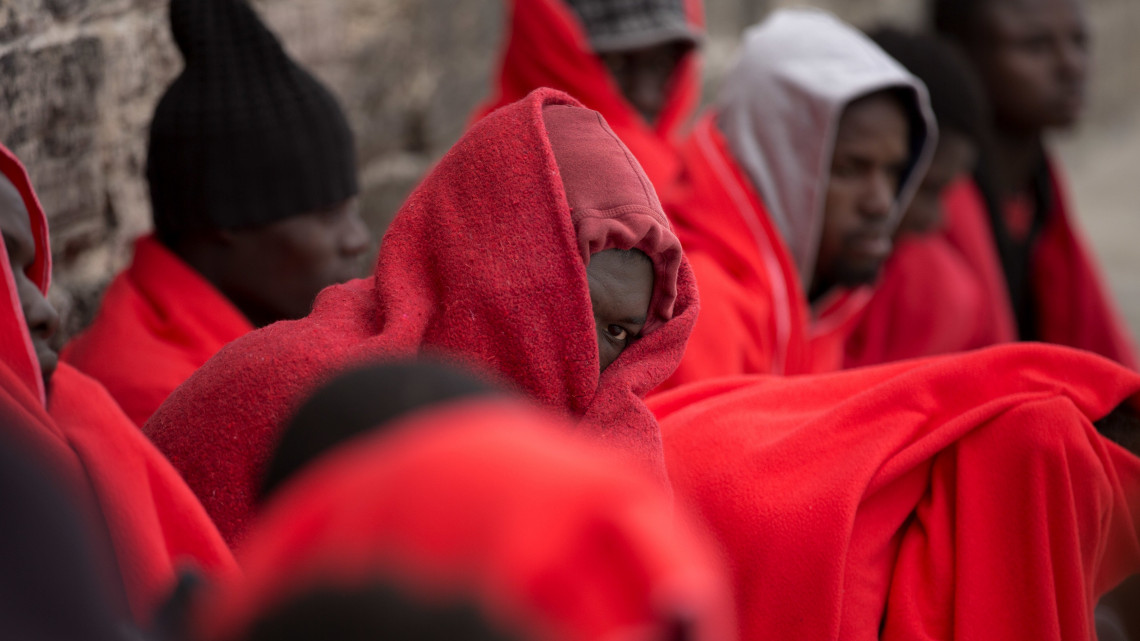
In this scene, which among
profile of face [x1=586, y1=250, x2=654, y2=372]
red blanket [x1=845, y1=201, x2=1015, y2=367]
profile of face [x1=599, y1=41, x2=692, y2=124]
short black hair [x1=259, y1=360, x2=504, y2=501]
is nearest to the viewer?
short black hair [x1=259, y1=360, x2=504, y2=501]

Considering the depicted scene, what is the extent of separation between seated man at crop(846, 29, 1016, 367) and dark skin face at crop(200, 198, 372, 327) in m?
1.65

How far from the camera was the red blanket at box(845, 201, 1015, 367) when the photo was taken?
3.45 metres

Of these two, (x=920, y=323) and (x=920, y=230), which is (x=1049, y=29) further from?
(x=920, y=323)

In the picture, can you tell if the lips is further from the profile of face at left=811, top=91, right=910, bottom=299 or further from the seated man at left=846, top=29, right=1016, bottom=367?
the seated man at left=846, top=29, right=1016, bottom=367

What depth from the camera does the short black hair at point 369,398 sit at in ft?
2.49

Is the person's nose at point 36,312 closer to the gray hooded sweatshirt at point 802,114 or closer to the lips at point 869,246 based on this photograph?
the gray hooded sweatshirt at point 802,114

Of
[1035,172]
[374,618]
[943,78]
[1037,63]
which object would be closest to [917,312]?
[943,78]

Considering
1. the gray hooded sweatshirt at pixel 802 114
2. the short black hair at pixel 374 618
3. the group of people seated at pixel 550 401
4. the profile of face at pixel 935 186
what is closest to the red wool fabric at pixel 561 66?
the group of people seated at pixel 550 401

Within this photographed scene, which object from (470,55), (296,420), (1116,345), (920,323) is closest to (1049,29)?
(1116,345)

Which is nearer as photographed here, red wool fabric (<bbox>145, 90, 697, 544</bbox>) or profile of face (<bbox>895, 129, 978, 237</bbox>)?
red wool fabric (<bbox>145, 90, 697, 544</bbox>)

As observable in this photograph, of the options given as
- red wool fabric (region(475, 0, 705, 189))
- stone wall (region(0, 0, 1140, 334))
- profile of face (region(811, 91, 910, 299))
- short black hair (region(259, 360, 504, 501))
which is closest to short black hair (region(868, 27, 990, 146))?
profile of face (region(811, 91, 910, 299))

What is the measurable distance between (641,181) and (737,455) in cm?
42

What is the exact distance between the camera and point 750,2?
6.05m

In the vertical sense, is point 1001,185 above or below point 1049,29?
below
